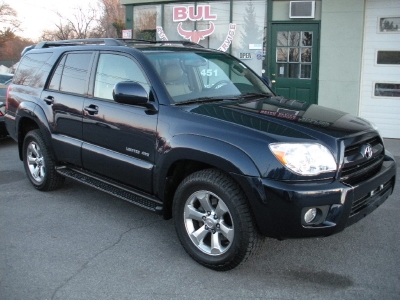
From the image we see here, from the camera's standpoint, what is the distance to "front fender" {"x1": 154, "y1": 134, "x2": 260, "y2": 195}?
126 inches

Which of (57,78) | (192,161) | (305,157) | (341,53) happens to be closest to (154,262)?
(192,161)

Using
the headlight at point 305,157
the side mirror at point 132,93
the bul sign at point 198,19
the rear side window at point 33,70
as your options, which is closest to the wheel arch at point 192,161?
the headlight at point 305,157

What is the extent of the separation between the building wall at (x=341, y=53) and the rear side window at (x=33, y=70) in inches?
247

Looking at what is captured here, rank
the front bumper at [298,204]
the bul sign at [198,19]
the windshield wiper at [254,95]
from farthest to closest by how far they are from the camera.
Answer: the bul sign at [198,19] → the windshield wiper at [254,95] → the front bumper at [298,204]

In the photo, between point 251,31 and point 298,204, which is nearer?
point 298,204

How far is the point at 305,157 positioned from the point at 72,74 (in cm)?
299

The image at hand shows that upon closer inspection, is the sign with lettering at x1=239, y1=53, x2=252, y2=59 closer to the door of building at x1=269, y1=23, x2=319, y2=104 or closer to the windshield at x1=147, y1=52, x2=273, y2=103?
the door of building at x1=269, y1=23, x2=319, y2=104

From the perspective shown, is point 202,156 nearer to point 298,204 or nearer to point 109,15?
point 298,204

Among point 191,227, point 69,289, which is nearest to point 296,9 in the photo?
point 191,227

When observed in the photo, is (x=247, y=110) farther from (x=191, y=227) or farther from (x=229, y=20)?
(x=229, y=20)

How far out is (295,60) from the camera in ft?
32.7

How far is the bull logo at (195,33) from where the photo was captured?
10.7m

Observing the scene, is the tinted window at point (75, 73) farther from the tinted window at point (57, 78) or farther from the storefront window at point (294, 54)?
the storefront window at point (294, 54)

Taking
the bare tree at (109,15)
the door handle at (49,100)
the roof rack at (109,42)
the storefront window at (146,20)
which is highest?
the bare tree at (109,15)
